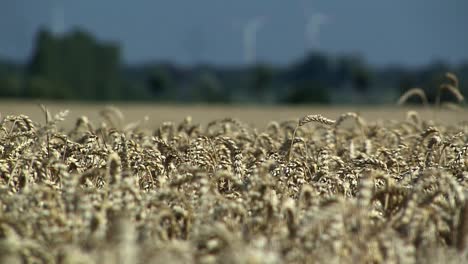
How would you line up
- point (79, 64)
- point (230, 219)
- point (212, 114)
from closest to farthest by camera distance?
point (230, 219)
point (212, 114)
point (79, 64)

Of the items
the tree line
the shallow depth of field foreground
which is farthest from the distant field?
the tree line

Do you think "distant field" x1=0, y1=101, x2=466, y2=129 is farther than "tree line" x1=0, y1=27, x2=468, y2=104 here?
No

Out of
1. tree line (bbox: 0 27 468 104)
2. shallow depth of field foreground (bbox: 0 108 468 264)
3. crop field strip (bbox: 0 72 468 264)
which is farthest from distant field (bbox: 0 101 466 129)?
tree line (bbox: 0 27 468 104)

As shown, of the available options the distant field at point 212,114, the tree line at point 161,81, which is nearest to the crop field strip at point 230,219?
the distant field at point 212,114

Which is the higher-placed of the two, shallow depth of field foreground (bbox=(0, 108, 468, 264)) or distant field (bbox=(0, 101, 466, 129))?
shallow depth of field foreground (bbox=(0, 108, 468, 264))

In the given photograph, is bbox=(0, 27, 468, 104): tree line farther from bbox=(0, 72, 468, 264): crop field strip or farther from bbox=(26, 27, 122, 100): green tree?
bbox=(0, 72, 468, 264): crop field strip

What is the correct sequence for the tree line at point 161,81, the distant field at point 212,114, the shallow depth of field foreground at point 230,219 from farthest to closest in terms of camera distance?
the tree line at point 161,81 < the distant field at point 212,114 < the shallow depth of field foreground at point 230,219

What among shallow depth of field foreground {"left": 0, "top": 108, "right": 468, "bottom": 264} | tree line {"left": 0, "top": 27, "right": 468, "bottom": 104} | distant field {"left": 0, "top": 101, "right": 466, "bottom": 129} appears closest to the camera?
shallow depth of field foreground {"left": 0, "top": 108, "right": 468, "bottom": 264}

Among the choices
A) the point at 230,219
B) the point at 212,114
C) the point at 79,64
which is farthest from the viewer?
the point at 79,64

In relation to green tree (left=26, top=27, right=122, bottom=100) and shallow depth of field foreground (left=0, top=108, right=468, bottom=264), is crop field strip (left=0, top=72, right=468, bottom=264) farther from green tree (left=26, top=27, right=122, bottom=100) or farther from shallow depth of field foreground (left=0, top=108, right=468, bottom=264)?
green tree (left=26, top=27, right=122, bottom=100)

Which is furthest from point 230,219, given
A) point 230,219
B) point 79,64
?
point 79,64

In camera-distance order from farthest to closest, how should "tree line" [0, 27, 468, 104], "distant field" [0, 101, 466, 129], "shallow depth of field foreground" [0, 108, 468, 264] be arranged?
"tree line" [0, 27, 468, 104] < "distant field" [0, 101, 466, 129] < "shallow depth of field foreground" [0, 108, 468, 264]

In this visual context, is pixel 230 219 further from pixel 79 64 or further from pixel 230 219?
pixel 79 64

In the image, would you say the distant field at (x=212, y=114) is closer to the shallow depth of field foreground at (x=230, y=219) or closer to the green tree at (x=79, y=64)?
the shallow depth of field foreground at (x=230, y=219)
